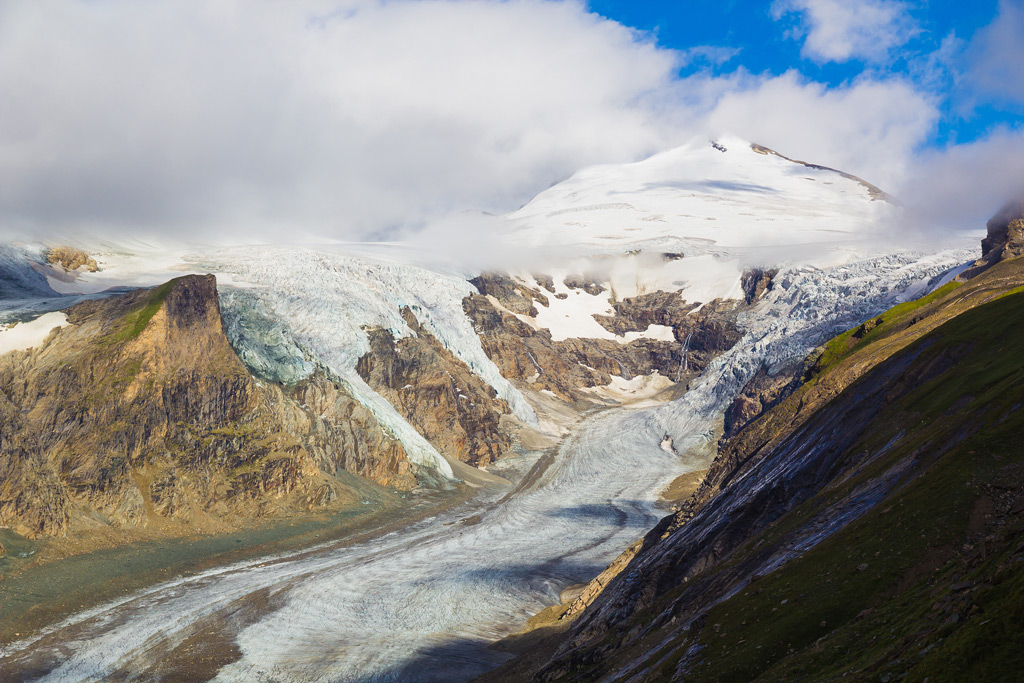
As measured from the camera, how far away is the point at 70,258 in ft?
522

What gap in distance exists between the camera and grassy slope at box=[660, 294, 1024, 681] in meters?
13.7

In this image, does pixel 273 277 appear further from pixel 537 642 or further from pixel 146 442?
pixel 537 642

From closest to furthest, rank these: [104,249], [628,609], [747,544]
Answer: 1. [747,544]
2. [628,609]
3. [104,249]

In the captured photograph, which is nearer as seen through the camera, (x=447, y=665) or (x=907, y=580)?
(x=907, y=580)

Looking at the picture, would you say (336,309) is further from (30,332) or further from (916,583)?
(916,583)

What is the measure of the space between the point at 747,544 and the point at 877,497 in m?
8.36

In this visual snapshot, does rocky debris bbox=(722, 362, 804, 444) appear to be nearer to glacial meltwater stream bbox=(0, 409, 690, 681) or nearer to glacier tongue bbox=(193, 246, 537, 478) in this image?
glacier tongue bbox=(193, 246, 537, 478)

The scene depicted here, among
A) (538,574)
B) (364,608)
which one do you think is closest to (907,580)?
(364,608)

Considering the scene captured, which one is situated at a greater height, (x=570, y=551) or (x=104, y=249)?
(x=104, y=249)

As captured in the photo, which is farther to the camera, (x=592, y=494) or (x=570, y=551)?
(x=592, y=494)

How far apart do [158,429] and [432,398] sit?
216 feet

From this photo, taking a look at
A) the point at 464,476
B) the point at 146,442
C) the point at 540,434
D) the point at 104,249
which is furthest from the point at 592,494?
the point at 104,249

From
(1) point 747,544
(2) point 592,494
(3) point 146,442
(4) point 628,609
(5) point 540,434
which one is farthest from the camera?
(5) point 540,434

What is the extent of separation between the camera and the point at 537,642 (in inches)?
2290
